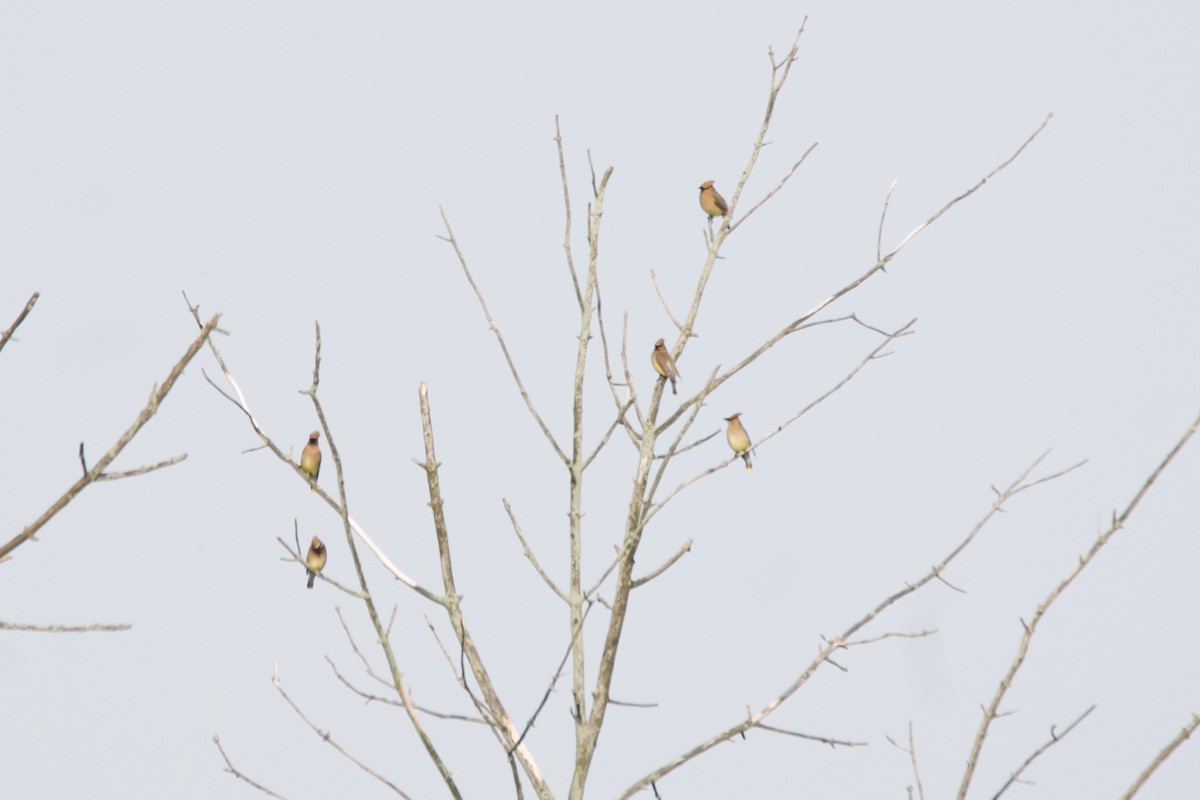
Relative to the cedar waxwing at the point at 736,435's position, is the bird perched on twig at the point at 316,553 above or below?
below

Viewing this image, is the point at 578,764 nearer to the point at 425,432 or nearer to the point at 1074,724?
the point at 425,432

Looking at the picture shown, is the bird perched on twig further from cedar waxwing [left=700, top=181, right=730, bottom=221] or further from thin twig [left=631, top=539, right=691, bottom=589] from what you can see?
thin twig [left=631, top=539, right=691, bottom=589]

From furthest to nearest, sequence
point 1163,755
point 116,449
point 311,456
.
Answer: point 311,456 → point 1163,755 → point 116,449

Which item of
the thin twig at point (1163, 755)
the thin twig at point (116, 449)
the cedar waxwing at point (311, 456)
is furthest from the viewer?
the cedar waxwing at point (311, 456)

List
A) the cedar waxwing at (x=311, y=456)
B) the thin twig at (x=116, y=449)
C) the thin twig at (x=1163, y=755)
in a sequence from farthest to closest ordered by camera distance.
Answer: the cedar waxwing at (x=311, y=456), the thin twig at (x=1163, y=755), the thin twig at (x=116, y=449)

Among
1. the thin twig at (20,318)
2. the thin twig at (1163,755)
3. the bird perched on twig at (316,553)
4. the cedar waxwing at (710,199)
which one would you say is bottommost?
the thin twig at (1163,755)

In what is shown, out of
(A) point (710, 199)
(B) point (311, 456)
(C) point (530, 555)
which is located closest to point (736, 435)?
(A) point (710, 199)

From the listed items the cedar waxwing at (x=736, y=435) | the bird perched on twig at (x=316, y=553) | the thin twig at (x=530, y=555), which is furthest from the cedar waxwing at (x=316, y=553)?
the thin twig at (x=530, y=555)

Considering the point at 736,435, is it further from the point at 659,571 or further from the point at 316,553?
the point at 659,571

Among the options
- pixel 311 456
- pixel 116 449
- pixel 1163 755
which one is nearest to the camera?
pixel 116 449

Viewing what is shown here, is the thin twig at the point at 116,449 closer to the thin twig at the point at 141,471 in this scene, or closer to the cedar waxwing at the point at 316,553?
the thin twig at the point at 141,471

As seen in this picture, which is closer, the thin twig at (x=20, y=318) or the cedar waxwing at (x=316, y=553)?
the thin twig at (x=20, y=318)

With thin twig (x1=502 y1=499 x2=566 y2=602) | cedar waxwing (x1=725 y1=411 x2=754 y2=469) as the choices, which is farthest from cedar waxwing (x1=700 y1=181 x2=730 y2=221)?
thin twig (x1=502 y1=499 x2=566 y2=602)

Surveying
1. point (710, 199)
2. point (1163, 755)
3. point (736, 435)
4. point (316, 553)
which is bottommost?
point (1163, 755)
